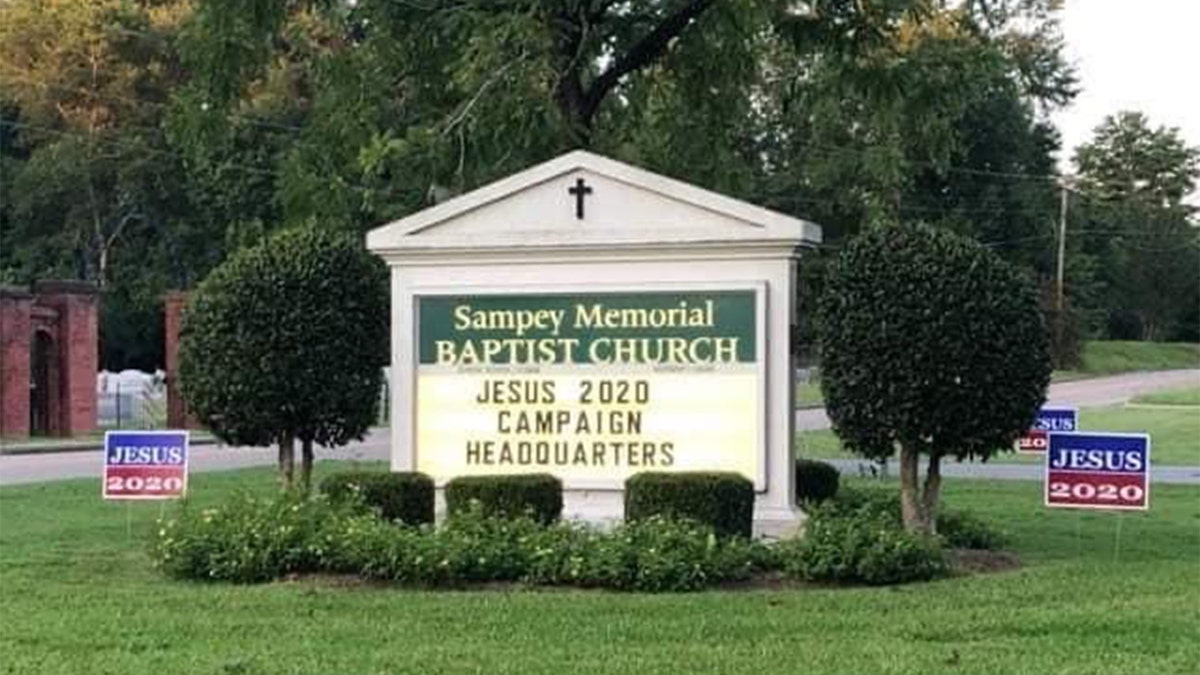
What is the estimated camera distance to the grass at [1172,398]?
51.1 m

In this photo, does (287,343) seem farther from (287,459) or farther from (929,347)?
(929,347)

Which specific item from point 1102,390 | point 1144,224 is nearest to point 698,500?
point 1102,390

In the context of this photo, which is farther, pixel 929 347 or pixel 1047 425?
pixel 1047 425

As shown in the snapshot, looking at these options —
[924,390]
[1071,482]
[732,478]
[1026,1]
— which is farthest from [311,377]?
[1026,1]

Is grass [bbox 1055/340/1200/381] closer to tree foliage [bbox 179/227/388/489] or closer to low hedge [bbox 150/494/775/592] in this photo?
tree foliage [bbox 179/227/388/489]

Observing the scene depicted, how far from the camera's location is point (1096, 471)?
11953mm

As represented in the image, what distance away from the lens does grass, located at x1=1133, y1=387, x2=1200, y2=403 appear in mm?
51125

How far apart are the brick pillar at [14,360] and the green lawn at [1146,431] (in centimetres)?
1610

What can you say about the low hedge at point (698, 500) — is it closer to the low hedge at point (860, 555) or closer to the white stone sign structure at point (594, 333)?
the low hedge at point (860, 555)

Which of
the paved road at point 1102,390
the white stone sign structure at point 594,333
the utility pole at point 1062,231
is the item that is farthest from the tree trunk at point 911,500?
the utility pole at point 1062,231

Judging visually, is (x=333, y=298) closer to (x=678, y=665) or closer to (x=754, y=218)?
(x=754, y=218)

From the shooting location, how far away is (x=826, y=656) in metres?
7.99

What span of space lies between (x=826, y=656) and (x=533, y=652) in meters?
Result: 1.29

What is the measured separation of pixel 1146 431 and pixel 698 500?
2652cm
